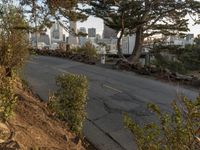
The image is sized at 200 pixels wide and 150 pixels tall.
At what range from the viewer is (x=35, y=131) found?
658cm

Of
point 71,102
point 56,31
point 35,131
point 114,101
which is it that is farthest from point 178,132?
point 56,31

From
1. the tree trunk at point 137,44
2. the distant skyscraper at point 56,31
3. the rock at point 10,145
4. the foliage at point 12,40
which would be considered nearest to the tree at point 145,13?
the tree trunk at point 137,44

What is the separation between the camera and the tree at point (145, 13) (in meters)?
25.4

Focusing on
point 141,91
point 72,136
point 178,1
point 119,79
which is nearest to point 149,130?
Result: point 72,136

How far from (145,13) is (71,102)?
760 inches

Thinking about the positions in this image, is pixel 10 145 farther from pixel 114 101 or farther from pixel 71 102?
pixel 114 101

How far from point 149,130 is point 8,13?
7.08 m

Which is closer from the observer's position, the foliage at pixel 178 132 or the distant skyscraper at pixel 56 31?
the foliage at pixel 178 132

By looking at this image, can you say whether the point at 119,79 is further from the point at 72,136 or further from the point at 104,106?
the point at 72,136

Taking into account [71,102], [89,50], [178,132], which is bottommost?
[89,50]

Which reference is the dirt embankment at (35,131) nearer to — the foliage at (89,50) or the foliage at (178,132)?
the foliage at (178,132)

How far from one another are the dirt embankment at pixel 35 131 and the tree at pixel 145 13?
55.6ft

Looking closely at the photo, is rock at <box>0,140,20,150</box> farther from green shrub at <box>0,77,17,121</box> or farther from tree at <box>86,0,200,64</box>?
tree at <box>86,0,200,64</box>

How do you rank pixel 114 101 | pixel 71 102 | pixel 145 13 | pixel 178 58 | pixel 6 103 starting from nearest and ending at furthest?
Result: 1. pixel 6 103
2. pixel 71 102
3. pixel 114 101
4. pixel 145 13
5. pixel 178 58
